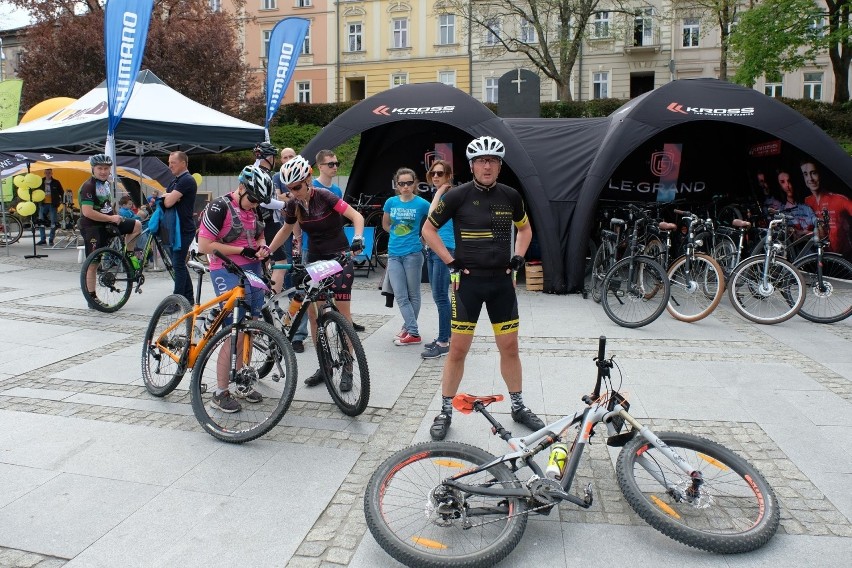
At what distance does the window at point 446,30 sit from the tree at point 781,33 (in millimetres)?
20882

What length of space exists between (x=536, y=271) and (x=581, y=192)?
51.2 inches

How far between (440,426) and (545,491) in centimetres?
137

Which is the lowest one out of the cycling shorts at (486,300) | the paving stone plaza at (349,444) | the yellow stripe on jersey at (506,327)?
the paving stone plaza at (349,444)

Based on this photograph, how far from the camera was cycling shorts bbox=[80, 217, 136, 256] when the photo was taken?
8672 mm

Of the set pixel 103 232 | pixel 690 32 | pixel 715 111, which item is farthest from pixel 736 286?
pixel 690 32

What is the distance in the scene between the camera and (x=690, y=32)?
122 ft

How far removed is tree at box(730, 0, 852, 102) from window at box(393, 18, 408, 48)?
74.9ft

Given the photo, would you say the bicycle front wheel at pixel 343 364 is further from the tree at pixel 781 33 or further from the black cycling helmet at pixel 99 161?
the tree at pixel 781 33

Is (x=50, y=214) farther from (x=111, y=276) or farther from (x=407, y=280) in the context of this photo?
(x=407, y=280)

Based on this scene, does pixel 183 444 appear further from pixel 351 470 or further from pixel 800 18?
pixel 800 18

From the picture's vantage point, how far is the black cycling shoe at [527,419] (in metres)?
4.37

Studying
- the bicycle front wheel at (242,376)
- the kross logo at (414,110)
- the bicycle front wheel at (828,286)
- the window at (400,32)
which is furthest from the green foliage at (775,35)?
the bicycle front wheel at (242,376)

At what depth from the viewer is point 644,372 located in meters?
5.77

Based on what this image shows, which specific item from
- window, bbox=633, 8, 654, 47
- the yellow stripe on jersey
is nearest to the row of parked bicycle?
the yellow stripe on jersey
